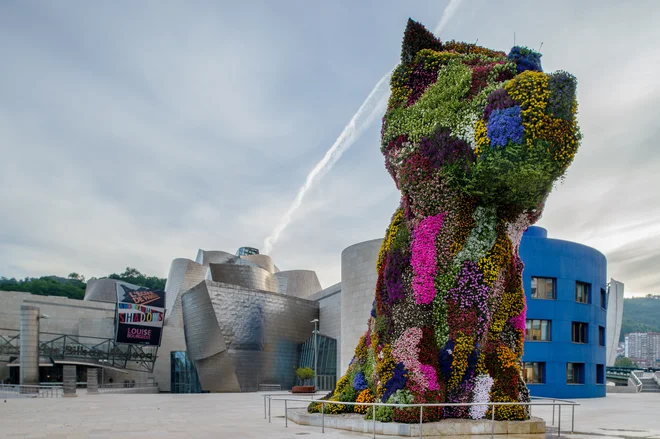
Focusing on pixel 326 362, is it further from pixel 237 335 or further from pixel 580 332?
pixel 580 332

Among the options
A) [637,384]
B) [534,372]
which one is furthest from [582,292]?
[637,384]

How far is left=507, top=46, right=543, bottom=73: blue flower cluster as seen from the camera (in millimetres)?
14367

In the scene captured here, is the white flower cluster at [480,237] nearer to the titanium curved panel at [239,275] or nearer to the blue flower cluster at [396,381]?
the blue flower cluster at [396,381]

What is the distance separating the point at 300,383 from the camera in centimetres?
5741

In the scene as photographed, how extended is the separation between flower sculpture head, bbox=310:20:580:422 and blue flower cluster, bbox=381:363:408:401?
0.03m

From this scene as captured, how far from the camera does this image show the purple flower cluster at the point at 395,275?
48.0 ft

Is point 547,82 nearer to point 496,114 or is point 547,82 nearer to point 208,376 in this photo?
point 496,114

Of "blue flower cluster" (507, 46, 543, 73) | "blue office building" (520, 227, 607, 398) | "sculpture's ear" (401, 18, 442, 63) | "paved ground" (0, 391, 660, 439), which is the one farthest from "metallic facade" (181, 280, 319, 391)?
"blue flower cluster" (507, 46, 543, 73)

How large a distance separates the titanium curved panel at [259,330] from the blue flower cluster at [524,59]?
39.8 meters

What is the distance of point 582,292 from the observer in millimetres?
40094

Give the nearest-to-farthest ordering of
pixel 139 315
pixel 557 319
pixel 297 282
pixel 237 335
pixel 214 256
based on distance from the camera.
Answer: pixel 557 319, pixel 237 335, pixel 139 315, pixel 297 282, pixel 214 256

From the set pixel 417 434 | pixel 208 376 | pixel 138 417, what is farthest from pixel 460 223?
pixel 208 376

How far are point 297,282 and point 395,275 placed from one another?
65.0 meters

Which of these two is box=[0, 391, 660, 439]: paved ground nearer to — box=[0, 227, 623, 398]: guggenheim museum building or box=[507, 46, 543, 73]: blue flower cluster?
box=[507, 46, 543, 73]: blue flower cluster
